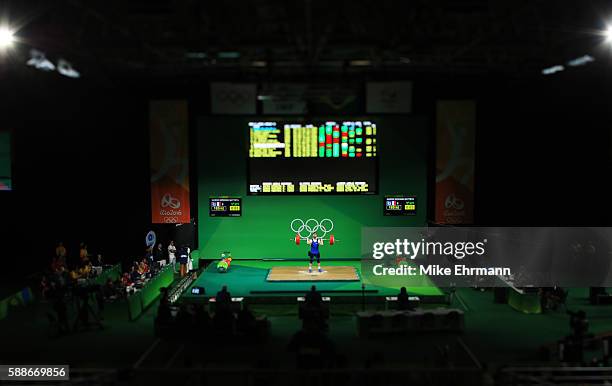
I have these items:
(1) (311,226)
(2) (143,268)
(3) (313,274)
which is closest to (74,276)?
(2) (143,268)

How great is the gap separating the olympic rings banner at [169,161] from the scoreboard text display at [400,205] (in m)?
6.09

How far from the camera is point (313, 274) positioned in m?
15.4

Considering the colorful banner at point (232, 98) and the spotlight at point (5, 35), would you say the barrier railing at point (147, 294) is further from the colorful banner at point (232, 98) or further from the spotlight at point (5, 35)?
the spotlight at point (5, 35)

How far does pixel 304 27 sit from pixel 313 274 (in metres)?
7.14

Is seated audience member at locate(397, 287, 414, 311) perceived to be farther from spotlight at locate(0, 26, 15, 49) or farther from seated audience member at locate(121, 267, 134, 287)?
spotlight at locate(0, 26, 15, 49)

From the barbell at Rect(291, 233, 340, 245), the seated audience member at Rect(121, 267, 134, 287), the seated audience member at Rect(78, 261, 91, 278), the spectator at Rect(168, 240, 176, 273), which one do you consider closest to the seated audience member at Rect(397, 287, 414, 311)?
the barbell at Rect(291, 233, 340, 245)

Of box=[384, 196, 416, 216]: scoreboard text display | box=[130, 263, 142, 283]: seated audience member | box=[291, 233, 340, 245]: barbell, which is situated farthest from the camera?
box=[384, 196, 416, 216]: scoreboard text display

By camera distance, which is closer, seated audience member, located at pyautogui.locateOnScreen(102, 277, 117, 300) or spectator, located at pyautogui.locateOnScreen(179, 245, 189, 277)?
seated audience member, located at pyautogui.locateOnScreen(102, 277, 117, 300)

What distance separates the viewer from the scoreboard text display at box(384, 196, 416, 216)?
1745 cm

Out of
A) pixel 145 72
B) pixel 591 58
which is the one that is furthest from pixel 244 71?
pixel 591 58

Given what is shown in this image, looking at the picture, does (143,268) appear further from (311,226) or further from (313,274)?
(311,226)

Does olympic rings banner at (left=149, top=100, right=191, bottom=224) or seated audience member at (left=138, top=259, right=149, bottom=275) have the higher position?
olympic rings banner at (left=149, top=100, right=191, bottom=224)

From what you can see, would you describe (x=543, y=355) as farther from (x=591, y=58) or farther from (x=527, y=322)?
(x=591, y=58)

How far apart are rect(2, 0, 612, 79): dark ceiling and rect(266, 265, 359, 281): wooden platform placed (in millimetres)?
5494
